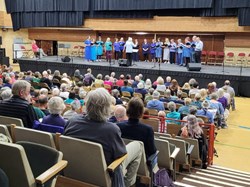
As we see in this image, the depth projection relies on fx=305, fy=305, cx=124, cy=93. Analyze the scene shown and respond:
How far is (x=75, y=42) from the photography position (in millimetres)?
19078

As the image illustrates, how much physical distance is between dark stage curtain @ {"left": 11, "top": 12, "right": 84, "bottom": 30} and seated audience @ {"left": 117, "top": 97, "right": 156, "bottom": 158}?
15554 millimetres

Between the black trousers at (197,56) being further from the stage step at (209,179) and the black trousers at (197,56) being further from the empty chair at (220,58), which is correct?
the stage step at (209,179)

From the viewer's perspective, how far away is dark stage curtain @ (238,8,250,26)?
13.4m

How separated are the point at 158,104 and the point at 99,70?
7.76 m

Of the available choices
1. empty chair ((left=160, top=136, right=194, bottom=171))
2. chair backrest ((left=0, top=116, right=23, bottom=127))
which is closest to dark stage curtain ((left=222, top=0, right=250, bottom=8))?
empty chair ((left=160, top=136, right=194, bottom=171))

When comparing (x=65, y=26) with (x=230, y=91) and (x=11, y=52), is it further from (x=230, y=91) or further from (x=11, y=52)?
(x=230, y=91)

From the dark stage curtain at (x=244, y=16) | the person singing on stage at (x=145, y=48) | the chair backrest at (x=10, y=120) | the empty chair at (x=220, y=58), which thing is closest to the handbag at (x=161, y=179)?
the chair backrest at (x=10, y=120)

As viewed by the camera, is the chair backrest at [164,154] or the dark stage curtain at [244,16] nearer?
the chair backrest at [164,154]

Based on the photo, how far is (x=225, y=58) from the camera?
1491 cm

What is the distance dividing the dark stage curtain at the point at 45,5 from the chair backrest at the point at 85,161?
Result: 52.0 ft

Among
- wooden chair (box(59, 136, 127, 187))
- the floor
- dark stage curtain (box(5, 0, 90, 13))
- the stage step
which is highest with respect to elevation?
dark stage curtain (box(5, 0, 90, 13))

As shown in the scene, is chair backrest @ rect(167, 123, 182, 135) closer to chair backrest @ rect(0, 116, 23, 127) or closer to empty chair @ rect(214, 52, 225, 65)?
chair backrest @ rect(0, 116, 23, 127)

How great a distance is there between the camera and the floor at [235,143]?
5602mm

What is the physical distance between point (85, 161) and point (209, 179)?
2137mm
